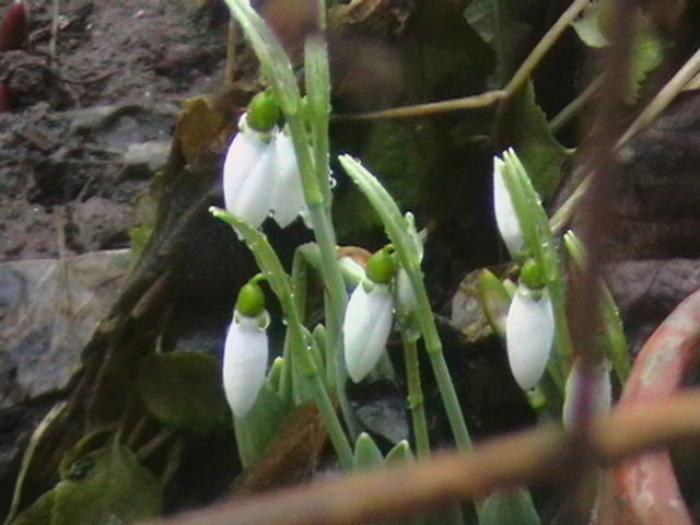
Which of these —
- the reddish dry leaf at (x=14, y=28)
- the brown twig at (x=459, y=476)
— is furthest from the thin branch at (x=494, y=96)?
the brown twig at (x=459, y=476)

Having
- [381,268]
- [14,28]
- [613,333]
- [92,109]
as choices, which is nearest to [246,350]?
[381,268]

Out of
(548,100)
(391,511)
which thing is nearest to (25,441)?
(548,100)

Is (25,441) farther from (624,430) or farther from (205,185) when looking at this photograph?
(624,430)

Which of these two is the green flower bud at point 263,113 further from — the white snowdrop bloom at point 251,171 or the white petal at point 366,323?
the white petal at point 366,323

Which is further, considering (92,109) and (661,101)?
(92,109)

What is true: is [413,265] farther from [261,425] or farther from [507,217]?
[261,425]

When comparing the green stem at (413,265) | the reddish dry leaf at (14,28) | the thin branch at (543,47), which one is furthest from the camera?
the reddish dry leaf at (14,28)
